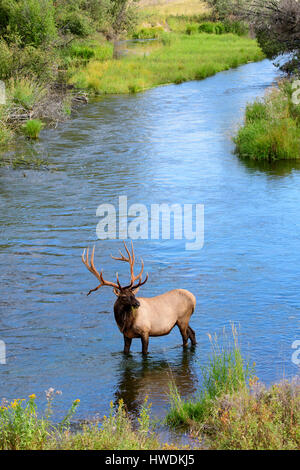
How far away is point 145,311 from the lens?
332 inches

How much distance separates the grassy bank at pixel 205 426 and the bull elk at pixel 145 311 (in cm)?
148

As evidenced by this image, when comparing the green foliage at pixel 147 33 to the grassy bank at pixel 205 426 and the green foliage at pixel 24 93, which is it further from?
the grassy bank at pixel 205 426

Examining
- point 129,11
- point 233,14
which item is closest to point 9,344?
point 233,14

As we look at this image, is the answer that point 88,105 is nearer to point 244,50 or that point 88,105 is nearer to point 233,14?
point 233,14

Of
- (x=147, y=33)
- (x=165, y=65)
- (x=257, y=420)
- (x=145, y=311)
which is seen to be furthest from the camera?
(x=147, y=33)

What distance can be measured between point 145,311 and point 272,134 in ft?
41.2

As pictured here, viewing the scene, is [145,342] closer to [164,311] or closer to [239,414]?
[164,311]

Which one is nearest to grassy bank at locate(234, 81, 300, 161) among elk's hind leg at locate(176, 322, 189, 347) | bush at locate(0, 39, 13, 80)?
bush at locate(0, 39, 13, 80)

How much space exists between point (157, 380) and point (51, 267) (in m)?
4.63

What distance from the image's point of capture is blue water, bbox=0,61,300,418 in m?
8.44

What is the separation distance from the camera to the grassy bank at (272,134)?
2006cm

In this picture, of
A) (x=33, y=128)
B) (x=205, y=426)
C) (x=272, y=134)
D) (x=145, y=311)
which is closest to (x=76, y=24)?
(x=33, y=128)

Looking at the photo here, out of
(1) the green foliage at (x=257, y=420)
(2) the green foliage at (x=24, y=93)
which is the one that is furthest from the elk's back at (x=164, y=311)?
(2) the green foliage at (x=24, y=93)
